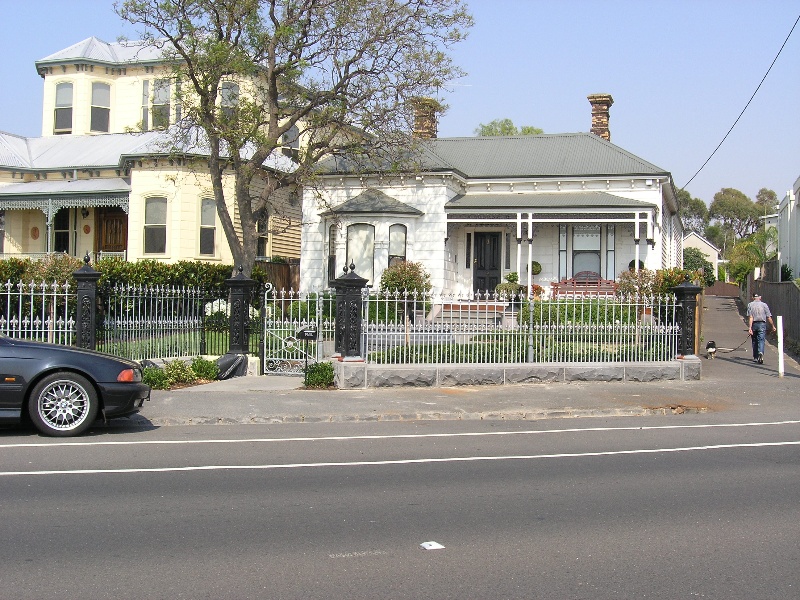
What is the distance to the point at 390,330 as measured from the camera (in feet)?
52.2

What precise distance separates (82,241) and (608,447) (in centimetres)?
2485

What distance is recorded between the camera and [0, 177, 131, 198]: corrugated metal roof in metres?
28.2

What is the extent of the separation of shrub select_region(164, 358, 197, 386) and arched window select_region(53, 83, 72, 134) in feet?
64.1

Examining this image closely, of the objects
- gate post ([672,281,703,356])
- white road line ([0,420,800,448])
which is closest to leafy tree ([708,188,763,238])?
gate post ([672,281,703,356])

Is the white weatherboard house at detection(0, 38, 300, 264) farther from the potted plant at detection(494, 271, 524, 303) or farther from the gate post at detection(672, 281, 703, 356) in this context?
the gate post at detection(672, 281, 703, 356)

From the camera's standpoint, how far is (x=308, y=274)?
28.8 m

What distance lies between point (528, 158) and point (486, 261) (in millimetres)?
3807

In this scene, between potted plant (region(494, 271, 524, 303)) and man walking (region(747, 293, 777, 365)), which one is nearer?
man walking (region(747, 293, 777, 365))

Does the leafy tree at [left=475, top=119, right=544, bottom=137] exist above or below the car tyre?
above

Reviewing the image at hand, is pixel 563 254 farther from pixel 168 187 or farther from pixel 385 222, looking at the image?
pixel 168 187

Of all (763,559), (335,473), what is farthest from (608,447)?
(763,559)

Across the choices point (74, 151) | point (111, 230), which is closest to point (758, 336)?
point (111, 230)

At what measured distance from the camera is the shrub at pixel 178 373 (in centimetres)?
1548

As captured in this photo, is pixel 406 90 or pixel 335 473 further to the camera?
pixel 406 90
